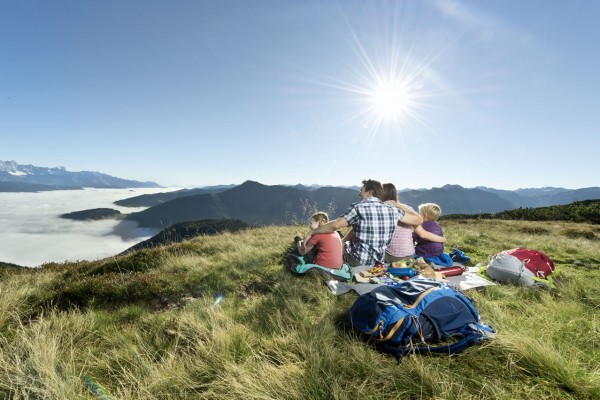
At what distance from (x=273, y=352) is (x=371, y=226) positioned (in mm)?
3583

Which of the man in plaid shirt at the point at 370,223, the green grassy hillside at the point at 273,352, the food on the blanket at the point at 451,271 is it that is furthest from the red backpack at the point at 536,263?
the man in plaid shirt at the point at 370,223

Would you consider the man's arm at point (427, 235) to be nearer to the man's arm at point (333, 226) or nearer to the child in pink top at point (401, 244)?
the child in pink top at point (401, 244)

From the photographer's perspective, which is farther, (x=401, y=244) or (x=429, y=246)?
(x=429, y=246)

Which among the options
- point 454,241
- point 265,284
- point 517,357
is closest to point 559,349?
point 517,357

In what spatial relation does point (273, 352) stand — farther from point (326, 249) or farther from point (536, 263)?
point (536, 263)

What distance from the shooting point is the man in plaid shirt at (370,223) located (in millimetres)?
5695

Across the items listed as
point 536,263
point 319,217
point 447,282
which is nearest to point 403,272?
point 447,282

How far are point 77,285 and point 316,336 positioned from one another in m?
5.16

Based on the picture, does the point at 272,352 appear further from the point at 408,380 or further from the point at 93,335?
the point at 93,335

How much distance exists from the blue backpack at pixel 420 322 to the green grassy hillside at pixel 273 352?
4.9 inches

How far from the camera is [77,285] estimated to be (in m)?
5.32

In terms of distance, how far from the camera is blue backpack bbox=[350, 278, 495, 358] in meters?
2.82

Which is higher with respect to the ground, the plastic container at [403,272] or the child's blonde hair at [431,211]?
the child's blonde hair at [431,211]

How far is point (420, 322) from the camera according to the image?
2.94 meters
